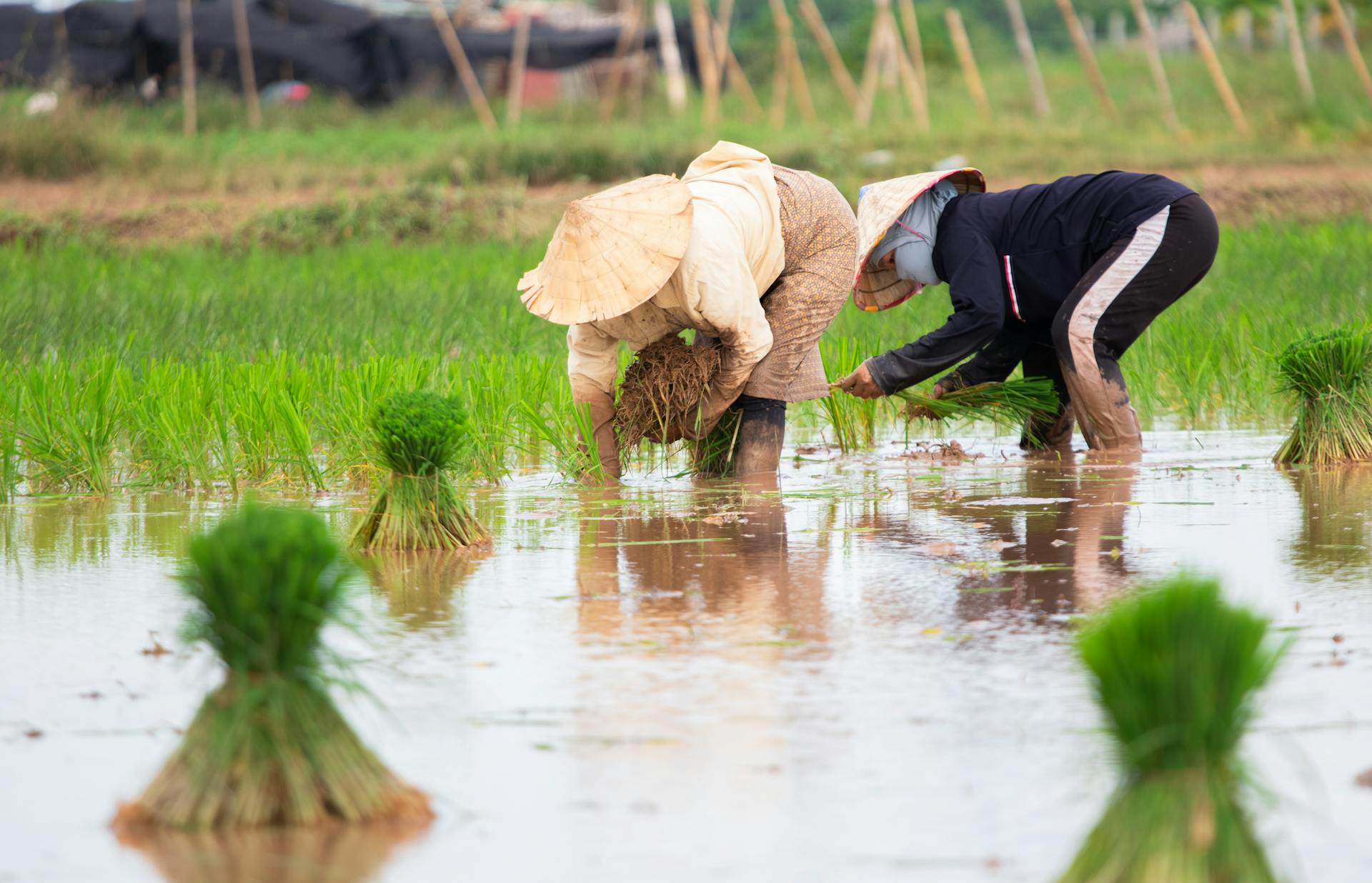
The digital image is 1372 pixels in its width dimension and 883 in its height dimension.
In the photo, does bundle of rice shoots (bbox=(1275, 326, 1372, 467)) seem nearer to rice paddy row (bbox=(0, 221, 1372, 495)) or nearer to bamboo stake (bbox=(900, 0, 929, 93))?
rice paddy row (bbox=(0, 221, 1372, 495))

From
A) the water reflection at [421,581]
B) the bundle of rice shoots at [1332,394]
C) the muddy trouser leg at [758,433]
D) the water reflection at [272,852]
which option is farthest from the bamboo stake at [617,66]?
A: the water reflection at [272,852]

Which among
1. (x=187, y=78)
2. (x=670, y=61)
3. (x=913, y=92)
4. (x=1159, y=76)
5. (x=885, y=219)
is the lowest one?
(x=885, y=219)

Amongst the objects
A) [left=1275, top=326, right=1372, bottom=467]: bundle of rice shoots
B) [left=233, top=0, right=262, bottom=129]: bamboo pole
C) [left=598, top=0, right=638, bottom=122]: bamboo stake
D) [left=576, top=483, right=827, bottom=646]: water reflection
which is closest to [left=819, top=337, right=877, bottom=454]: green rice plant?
[left=576, top=483, right=827, bottom=646]: water reflection

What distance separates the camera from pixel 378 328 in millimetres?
7184

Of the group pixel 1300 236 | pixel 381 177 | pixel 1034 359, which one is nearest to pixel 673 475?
pixel 1034 359

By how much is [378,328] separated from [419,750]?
532 centimetres

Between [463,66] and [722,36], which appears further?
[722,36]

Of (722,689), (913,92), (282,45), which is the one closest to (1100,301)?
(722,689)

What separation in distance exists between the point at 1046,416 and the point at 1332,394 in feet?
3.55

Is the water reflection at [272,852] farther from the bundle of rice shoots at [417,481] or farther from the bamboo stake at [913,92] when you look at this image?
the bamboo stake at [913,92]

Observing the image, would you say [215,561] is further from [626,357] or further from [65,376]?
[626,357]

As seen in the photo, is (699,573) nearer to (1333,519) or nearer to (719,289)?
(719,289)

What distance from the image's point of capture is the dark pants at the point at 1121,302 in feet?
15.8

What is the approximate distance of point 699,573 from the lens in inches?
126
